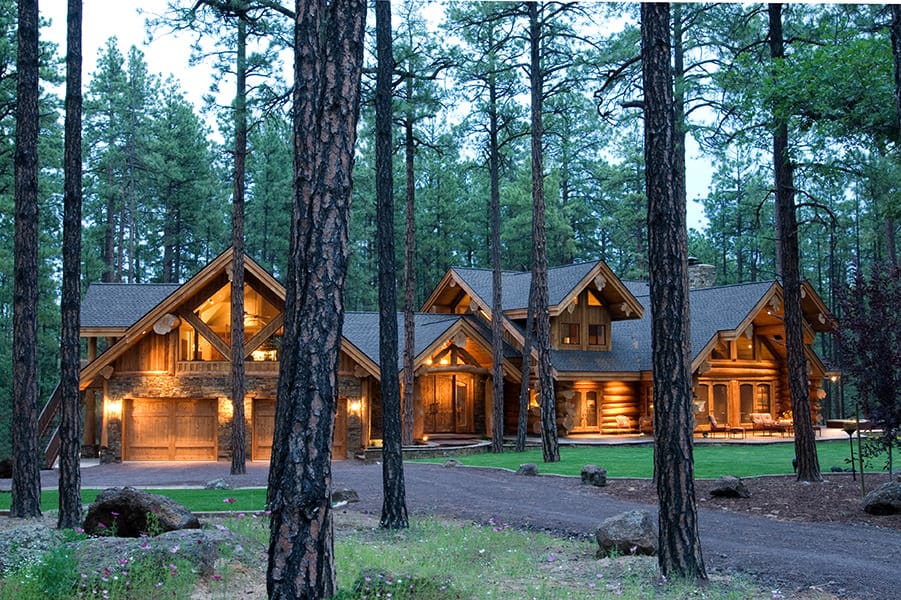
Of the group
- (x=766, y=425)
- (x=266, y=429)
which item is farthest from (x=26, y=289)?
(x=766, y=425)

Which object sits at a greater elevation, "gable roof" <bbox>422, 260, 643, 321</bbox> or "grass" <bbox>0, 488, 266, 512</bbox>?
"gable roof" <bbox>422, 260, 643, 321</bbox>

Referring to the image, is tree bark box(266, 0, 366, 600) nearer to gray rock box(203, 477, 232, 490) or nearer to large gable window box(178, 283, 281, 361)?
gray rock box(203, 477, 232, 490)

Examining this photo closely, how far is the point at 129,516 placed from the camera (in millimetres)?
9656

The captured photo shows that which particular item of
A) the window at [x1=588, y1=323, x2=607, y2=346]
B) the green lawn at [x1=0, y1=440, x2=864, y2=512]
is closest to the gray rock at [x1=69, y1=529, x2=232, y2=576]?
the green lawn at [x1=0, y1=440, x2=864, y2=512]

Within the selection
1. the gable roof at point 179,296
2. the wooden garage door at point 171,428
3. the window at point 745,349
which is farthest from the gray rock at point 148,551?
the window at point 745,349

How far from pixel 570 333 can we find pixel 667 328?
24.5 meters

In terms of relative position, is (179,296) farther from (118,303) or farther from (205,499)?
(205,499)

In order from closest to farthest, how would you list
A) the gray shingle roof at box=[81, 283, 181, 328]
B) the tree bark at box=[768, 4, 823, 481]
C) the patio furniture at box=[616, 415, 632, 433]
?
the tree bark at box=[768, 4, 823, 481]
the gray shingle roof at box=[81, 283, 181, 328]
the patio furniture at box=[616, 415, 632, 433]

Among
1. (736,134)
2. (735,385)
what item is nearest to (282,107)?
(736,134)

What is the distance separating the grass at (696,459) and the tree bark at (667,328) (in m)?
9.78

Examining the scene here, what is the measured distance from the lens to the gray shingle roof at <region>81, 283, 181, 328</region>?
86.6 ft

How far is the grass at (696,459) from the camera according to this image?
61.3 feet

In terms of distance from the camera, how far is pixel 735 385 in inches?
1288

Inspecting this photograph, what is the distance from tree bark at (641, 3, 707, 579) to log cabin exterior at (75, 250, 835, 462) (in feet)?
54.5
